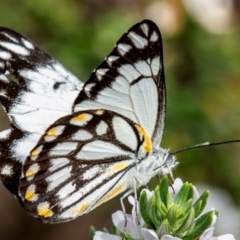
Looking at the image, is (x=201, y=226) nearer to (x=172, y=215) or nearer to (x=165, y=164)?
(x=172, y=215)

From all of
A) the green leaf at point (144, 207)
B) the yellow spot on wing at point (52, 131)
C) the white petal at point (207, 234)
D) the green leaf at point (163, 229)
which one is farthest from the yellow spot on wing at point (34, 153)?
the white petal at point (207, 234)

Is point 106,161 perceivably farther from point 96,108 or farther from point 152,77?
point 152,77

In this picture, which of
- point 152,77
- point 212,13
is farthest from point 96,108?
point 212,13

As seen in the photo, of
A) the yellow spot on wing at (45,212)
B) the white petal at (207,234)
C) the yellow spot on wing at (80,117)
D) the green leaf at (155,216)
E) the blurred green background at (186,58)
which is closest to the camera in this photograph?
the white petal at (207,234)

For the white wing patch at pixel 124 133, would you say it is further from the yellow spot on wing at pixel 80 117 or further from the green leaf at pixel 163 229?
the green leaf at pixel 163 229

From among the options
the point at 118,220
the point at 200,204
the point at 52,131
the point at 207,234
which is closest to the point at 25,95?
the point at 52,131
